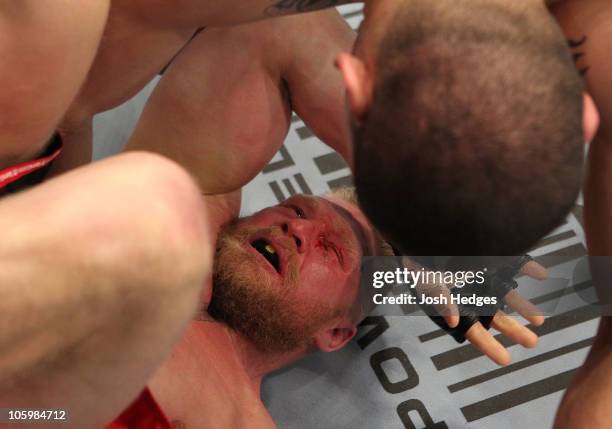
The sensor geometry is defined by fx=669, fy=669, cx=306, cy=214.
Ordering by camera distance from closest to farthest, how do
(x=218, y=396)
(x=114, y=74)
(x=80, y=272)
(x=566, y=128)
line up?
(x=80, y=272) → (x=566, y=128) → (x=114, y=74) → (x=218, y=396)

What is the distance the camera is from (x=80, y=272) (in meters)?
0.33

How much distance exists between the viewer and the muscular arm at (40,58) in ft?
1.63

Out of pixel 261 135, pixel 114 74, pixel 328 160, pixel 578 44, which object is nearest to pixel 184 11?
pixel 114 74

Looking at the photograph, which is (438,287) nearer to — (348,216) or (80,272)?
(348,216)

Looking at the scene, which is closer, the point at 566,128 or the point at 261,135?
the point at 566,128

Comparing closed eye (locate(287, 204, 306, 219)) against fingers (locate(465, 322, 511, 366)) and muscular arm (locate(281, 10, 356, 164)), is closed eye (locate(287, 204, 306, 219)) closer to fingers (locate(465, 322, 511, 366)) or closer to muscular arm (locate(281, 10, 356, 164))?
muscular arm (locate(281, 10, 356, 164))

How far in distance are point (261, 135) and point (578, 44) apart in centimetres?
44

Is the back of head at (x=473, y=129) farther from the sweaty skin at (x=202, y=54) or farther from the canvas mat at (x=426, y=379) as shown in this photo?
the canvas mat at (x=426, y=379)

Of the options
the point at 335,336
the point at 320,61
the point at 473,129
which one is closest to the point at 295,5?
the point at 320,61

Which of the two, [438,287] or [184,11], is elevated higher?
[184,11]

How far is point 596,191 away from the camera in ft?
2.24

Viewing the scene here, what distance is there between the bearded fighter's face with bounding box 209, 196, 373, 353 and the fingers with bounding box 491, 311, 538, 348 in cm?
21

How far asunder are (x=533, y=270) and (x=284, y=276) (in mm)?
365

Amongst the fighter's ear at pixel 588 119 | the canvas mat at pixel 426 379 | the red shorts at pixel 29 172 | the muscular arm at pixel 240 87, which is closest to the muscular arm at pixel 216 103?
the muscular arm at pixel 240 87
